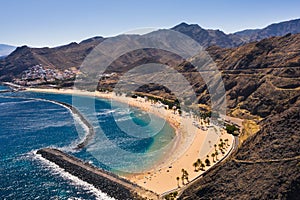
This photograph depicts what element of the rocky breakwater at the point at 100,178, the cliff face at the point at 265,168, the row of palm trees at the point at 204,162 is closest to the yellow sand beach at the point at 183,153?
the row of palm trees at the point at 204,162

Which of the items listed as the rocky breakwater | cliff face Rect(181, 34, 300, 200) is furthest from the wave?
cliff face Rect(181, 34, 300, 200)

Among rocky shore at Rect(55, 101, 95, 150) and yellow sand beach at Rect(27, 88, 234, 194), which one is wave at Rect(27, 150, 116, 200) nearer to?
yellow sand beach at Rect(27, 88, 234, 194)

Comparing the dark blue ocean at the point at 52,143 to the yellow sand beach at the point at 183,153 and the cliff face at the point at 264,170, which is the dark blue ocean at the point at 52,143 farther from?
the cliff face at the point at 264,170

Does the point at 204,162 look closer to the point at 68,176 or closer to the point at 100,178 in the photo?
the point at 100,178

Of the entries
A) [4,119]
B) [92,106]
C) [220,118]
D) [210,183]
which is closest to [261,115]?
[220,118]

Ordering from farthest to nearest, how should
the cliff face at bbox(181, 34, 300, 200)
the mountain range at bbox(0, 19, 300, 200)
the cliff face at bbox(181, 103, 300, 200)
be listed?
1. the mountain range at bbox(0, 19, 300, 200)
2. the cliff face at bbox(181, 34, 300, 200)
3. the cliff face at bbox(181, 103, 300, 200)

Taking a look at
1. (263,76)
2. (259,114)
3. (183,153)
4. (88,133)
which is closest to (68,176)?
(183,153)

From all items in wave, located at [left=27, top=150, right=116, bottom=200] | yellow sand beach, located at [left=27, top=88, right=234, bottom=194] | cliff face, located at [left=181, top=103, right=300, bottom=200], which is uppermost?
cliff face, located at [left=181, top=103, right=300, bottom=200]
